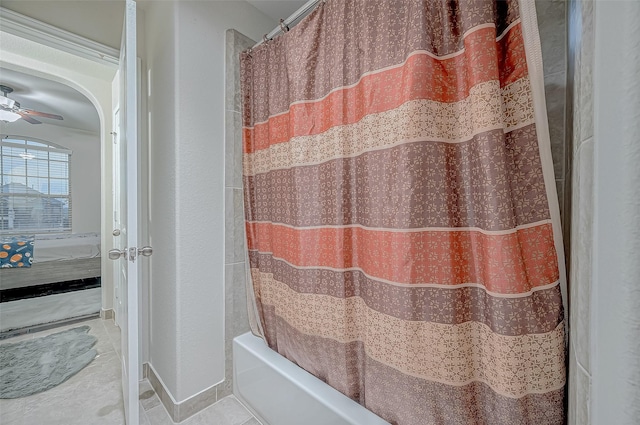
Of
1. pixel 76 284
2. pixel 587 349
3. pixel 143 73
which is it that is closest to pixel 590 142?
pixel 587 349

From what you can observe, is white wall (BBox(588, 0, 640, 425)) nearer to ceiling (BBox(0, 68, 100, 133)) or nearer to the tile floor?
the tile floor

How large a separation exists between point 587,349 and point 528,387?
526 mm

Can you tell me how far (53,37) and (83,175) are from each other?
5.21 meters

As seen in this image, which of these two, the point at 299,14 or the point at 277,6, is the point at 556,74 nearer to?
the point at 299,14

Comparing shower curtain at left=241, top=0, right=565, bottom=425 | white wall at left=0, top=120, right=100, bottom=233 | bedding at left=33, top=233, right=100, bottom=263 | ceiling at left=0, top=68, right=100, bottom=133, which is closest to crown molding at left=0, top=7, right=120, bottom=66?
shower curtain at left=241, top=0, right=565, bottom=425

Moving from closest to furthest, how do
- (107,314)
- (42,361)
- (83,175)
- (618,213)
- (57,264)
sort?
(618,213), (42,361), (107,314), (57,264), (83,175)

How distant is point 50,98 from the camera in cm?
350

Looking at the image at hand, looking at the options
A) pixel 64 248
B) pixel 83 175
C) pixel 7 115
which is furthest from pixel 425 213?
pixel 83 175

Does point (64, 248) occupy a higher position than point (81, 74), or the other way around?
point (81, 74)

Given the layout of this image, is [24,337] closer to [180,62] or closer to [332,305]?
[180,62]

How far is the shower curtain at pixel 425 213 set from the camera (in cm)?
68

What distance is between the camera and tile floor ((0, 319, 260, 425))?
4.37 feet

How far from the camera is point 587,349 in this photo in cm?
31

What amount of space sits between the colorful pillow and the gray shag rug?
2.49 meters
